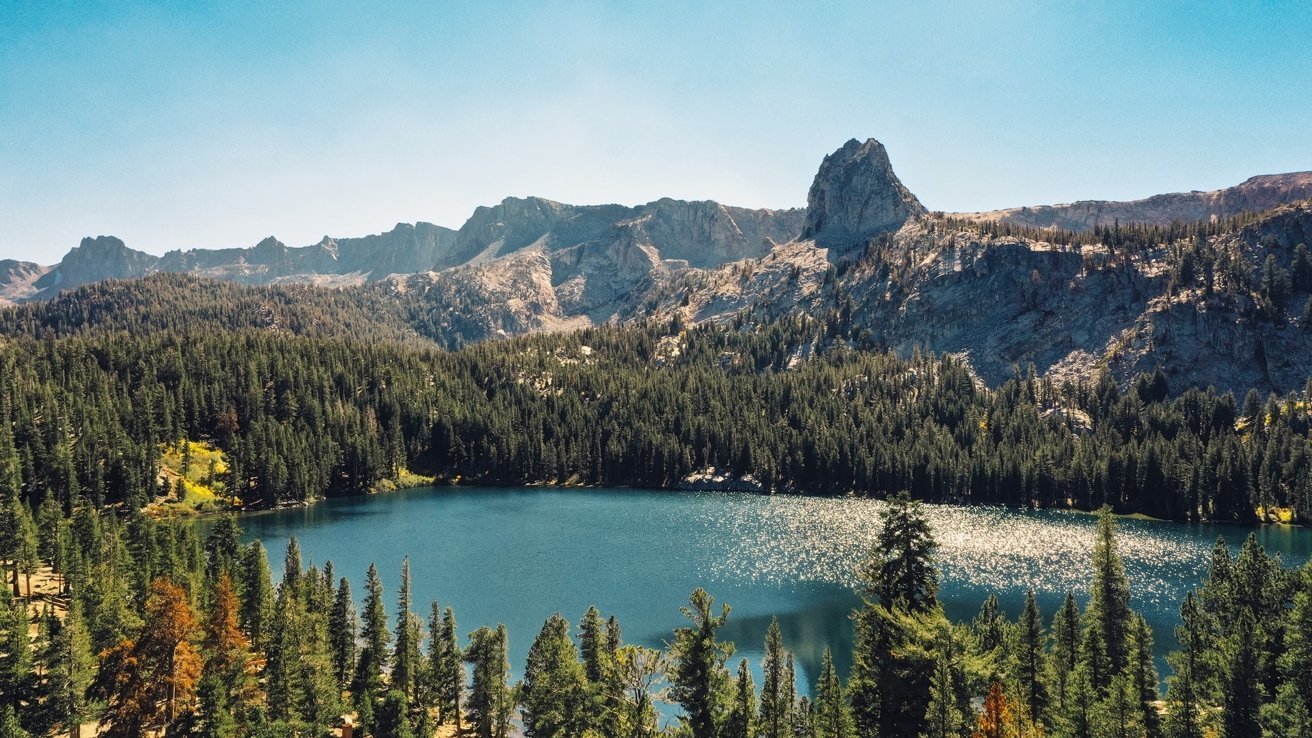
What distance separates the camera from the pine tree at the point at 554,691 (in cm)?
5241

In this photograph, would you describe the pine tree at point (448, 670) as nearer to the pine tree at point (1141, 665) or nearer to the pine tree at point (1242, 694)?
the pine tree at point (1141, 665)

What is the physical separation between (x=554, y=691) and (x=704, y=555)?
67.6m

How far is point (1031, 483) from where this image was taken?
171125 mm

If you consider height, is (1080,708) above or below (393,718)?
above

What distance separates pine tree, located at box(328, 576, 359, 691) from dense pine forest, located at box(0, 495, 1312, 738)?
6.8 inches

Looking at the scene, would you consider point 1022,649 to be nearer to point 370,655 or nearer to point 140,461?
point 370,655

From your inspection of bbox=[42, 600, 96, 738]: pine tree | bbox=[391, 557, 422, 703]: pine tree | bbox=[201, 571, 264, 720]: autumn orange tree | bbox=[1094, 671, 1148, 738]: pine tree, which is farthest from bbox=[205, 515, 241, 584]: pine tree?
bbox=[1094, 671, 1148, 738]: pine tree

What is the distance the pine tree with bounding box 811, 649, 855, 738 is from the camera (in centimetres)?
4319

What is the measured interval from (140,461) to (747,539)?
367ft

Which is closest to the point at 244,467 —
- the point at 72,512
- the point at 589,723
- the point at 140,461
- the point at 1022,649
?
the point at 140,461

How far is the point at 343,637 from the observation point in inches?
2648

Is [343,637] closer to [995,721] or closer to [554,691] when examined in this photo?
[554,691]

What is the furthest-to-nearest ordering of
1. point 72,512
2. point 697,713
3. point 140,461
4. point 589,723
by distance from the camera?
point 140,461
point 72,512
point 589,723
point 697,713

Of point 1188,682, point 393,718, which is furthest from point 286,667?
point 1188,682
